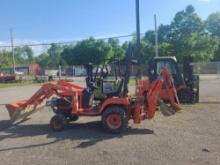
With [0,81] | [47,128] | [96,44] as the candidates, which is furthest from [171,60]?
[96,44]

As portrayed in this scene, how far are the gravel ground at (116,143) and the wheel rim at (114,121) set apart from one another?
34cm

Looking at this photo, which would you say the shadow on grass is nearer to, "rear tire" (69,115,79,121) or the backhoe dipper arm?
"rear tire" (69,115,79,121)

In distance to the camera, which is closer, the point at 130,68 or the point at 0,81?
the point at 130,68

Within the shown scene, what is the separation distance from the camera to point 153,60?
53.0 ft

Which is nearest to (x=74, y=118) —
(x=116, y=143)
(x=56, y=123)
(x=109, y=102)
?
(x=56, y=123)

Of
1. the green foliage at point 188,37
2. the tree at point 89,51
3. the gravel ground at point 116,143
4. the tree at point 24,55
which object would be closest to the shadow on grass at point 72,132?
the gravel ground at point 116,143

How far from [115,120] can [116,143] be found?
4.67 feet

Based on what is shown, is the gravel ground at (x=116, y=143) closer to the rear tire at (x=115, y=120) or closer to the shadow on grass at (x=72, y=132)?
the shadow on grass at (x=72, y=132)

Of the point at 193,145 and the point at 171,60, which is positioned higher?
the point at 171,60

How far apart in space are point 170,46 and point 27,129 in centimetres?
3971

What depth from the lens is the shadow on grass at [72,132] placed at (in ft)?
30.5

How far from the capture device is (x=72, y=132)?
10312mm

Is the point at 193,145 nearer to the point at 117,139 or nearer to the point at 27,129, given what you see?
the point at 117,139

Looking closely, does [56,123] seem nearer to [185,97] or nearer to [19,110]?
[19,110]
